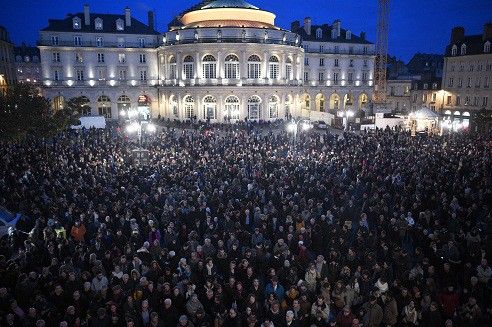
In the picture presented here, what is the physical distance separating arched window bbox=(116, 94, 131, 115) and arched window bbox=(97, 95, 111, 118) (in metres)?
1.31

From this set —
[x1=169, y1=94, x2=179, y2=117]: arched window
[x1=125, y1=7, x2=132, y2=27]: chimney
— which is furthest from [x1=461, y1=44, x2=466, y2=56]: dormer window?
[x1=125, y1=7, x2=132, y2=27]: chimney

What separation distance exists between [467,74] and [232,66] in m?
31.9

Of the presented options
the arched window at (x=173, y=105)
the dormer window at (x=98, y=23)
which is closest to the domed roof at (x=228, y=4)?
the arched window at (x=173, y=105)

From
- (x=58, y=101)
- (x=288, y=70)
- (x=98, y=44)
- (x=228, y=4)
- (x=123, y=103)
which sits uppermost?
(x=228, y=4)

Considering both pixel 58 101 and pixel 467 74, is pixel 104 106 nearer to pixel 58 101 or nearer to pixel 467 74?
pixel 58 101

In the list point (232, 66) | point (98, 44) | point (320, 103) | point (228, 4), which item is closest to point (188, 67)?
point (232, 66)

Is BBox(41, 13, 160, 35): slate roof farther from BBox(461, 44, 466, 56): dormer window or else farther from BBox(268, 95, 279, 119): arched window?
BBox(461, 44, 466, 56): dormer window

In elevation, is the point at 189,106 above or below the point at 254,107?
above

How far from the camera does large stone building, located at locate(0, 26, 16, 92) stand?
184 ft

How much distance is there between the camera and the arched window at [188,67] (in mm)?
48306

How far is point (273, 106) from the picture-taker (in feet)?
165

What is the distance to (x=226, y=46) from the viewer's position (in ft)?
153

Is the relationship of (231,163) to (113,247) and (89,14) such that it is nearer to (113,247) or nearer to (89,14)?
(113,247)

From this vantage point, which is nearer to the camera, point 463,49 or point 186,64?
point 186,64
